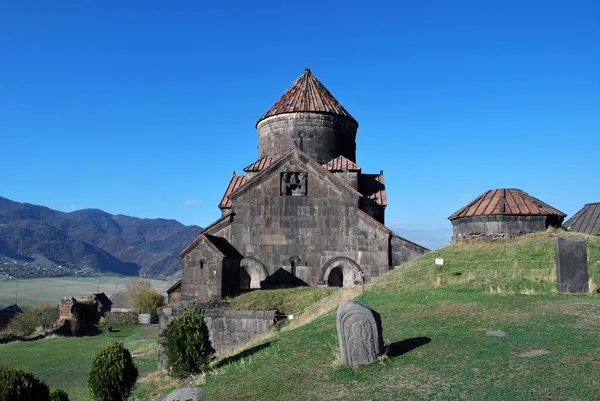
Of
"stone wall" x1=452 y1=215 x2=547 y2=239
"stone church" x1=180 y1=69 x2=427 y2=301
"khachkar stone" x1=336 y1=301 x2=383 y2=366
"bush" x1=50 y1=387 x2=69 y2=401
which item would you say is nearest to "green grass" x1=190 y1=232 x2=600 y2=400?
"khachkar stone" x1=336 y1=301 x2=383 y2=366

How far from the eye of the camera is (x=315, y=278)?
16.1m

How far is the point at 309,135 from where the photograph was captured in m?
19.0

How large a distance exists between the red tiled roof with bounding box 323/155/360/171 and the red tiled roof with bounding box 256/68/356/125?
1.90m

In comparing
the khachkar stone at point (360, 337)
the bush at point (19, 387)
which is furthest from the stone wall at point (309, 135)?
the bush at point (19, 387)

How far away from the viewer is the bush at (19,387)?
6.61 m

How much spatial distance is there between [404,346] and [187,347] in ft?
11.9

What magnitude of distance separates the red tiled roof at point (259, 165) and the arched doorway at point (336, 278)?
449 cm

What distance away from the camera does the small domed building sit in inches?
541

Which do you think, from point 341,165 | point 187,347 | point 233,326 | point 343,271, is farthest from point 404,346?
point 341,165

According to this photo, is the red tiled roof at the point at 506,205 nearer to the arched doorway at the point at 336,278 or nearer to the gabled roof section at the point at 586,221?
the arched doorway at the point at 336,278

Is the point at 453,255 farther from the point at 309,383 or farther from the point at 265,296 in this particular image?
the point at 309,383

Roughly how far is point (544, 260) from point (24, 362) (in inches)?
614

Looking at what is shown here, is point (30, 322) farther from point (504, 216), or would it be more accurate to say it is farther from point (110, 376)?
point (504, 216)

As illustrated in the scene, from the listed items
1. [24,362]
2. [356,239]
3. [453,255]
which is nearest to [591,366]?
[453,255]
